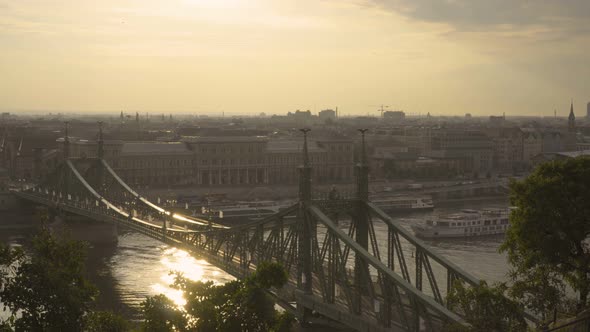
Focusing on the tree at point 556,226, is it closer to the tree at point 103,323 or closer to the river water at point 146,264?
the tree at point 103,323

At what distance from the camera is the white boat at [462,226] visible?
1801 inches

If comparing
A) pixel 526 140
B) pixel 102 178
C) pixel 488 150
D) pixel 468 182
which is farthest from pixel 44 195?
pixel 526 140

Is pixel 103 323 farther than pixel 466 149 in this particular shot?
No

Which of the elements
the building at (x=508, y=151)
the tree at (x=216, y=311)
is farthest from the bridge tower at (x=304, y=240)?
the building at (x=508, y=151)

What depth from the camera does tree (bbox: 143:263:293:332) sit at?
48.6 feet

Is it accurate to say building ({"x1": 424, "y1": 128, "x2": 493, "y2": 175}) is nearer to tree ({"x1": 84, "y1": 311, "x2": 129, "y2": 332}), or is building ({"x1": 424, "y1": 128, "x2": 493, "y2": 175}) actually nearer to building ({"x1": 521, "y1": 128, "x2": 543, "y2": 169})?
building ({"x1": 521, "y1": 128, "x2": 543, "y2": 169})

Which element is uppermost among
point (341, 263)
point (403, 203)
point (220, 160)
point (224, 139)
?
point (224, 139)

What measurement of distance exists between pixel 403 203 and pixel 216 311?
45.7 m

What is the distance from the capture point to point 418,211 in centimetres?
6044

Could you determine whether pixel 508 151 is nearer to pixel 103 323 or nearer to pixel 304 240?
pixel 304 240

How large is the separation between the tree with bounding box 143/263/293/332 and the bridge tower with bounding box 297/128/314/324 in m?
6.36

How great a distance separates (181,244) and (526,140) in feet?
245

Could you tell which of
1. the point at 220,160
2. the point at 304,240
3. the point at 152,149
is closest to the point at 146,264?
the point at 304,240

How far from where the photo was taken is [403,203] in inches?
2360
